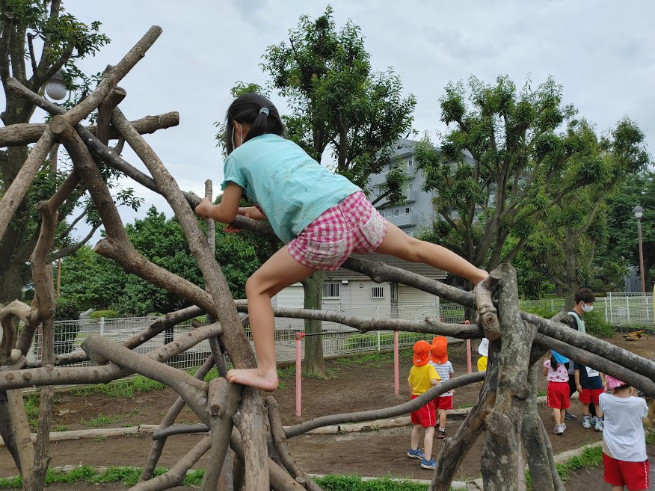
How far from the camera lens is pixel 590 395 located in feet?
22.2

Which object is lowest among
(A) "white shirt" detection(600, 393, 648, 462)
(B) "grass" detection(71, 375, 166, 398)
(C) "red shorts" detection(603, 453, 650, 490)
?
(B) "grass" detection(71, 375, 166, 398)

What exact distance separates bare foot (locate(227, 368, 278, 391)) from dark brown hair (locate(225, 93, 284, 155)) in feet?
2.91

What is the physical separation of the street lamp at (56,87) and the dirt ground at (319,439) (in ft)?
15.8

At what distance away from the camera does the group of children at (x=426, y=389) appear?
18.8 ft

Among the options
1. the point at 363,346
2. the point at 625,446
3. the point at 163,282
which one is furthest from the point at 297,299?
the point at 163,282

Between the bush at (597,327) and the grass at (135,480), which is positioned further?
the bush at (597,327)

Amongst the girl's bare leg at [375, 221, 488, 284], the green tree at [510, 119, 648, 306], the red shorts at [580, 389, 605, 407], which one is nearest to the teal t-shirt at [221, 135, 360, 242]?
the girl's bare leg at [375, 221, 488, 284]

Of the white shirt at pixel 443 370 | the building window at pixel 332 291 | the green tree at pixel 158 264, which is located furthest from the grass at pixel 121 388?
the building window at pixel 332 291

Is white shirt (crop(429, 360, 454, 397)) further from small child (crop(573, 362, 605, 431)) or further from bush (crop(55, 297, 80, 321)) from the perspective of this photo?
bush (crop(55, 297, 80, 321))

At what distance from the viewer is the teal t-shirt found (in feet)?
5.55

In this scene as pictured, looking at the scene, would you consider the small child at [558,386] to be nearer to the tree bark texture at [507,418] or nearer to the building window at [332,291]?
the tree bark texture at [507,418]

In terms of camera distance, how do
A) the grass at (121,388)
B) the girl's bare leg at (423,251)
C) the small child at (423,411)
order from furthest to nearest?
the grass at (121,388)
the small child at (423,411)
the girl's bare leg at (423,251)

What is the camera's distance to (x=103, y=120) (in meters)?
2.14

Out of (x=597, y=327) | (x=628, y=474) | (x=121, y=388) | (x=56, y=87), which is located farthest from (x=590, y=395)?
(x=597, y=327)
